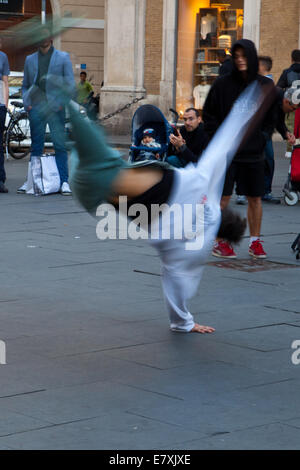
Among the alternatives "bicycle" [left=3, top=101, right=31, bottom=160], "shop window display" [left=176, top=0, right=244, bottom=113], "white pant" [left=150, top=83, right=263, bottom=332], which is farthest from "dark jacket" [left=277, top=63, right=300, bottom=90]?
"shop window display" [left=176, top=0, right=244, bottom=113]

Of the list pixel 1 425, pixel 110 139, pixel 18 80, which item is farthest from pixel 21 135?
pixel 1 425

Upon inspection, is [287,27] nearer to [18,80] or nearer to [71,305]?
[18,80]

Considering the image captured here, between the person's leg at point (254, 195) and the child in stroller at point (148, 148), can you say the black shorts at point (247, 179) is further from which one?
the child in stroller at point (148, 148)

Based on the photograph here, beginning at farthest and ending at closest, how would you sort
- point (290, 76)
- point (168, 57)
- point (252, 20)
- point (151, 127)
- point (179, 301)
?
1. point (168, 57)
2. point (252, 20)
3. point (290, 76)
4. point (151, 127)
5. point (179, 301)

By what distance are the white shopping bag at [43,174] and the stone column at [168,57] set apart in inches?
536

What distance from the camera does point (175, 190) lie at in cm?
554

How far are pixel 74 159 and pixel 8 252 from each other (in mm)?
3632

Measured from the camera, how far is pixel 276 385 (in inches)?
195

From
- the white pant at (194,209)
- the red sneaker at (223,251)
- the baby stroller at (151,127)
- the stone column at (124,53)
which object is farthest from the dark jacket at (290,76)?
the stone column at (124,53)

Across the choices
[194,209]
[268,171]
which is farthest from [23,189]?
[194,209]

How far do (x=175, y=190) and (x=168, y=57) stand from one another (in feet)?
70.8

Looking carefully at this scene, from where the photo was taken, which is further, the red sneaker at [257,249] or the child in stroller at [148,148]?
the child in stroller at [148,148]

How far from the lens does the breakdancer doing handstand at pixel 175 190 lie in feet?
17.1

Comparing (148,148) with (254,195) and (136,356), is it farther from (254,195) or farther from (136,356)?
(136,356)
